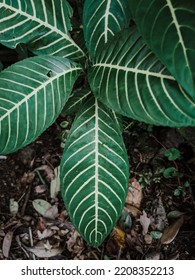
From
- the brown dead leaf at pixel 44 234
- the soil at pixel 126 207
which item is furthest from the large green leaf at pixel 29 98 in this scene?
the brown dead leaf at pixel 44 234

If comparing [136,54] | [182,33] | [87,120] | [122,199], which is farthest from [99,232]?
[182,33]

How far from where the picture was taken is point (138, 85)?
3.13 feet

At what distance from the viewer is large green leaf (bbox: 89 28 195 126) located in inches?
35.3

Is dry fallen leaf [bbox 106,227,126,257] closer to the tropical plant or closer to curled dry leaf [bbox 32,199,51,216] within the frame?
curled dry leaf [bbox 32,199,51,216]

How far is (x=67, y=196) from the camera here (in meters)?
1.13

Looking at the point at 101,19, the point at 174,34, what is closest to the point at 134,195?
the point at 101,19

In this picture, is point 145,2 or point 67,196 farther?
point 67,196

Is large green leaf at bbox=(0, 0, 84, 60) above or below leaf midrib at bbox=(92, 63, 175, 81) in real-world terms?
above

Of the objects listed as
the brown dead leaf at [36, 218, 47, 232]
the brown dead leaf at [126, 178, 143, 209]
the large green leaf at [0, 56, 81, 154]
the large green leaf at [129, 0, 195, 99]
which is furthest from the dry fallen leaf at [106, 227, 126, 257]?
the large green leaf at [129, 0, 195, 99]

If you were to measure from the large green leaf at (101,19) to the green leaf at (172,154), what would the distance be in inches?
21.6

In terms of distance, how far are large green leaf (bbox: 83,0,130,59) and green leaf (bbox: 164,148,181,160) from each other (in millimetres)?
548

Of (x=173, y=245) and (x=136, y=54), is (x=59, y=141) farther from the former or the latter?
(x=136, y=54)
